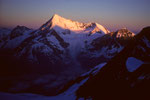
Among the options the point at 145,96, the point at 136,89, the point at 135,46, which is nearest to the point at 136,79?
the point at 136,89

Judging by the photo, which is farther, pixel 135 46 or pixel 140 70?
pixel 135 46

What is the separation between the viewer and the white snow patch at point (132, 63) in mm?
33219

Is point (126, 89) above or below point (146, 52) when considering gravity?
below

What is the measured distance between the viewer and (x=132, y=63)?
1389 inches

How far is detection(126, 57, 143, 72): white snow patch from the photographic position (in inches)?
1308

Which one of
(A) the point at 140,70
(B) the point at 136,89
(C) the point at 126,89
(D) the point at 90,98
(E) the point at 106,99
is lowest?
(D) the point at 90,98

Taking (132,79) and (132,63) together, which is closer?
(132,79)

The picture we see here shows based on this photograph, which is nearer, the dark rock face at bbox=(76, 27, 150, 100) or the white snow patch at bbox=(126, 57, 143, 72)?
the dark rock face at bbox=(76, 27, 150, 100)

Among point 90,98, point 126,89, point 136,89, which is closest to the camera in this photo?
point 136,89

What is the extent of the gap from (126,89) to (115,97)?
11.1 feet

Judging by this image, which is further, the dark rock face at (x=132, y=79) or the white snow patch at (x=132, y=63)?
the white snow patch at (x=132, y=63)

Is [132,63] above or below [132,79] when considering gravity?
above

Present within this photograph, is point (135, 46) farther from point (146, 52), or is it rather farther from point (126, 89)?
point (126, 89)

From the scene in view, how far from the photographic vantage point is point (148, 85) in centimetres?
2498
